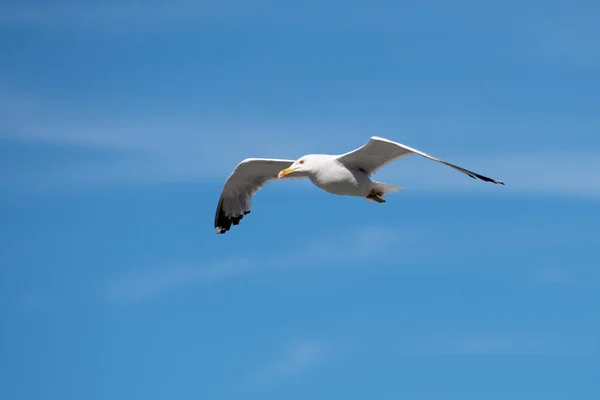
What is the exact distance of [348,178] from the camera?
61.2 ft

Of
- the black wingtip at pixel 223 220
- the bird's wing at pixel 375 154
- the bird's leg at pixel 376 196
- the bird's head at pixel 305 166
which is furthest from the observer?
the black wingtip at pixel 223 220

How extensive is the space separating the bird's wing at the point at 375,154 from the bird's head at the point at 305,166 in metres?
0.56

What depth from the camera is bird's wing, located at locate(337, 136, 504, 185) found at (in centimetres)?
1795

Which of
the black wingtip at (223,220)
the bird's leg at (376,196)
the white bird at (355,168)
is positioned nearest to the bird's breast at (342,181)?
the white bird at (355,168)

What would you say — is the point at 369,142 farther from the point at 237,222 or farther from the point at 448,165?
the point at 237,222

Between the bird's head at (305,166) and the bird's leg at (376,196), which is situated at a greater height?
the bird's head at (305,166)

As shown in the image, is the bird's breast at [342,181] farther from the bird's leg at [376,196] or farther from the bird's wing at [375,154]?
the bird's leg at [376,196]

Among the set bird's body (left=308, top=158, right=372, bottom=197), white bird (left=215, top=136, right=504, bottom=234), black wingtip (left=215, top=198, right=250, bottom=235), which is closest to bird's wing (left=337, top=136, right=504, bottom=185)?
white bird (left=215, top=136, right=504, bottom=234)

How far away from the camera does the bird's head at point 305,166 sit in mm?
18938

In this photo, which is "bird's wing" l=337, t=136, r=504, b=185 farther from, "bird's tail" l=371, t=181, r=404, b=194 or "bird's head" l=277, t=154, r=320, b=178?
"bird's head" l=277, t=154, r=320, b=178

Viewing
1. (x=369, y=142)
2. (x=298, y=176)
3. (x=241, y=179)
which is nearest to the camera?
(x=369, y=142)

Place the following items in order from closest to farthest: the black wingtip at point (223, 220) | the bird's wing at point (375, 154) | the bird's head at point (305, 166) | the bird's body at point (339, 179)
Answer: the bird's wing at point (375, 154) → the bird's body at point (339, 179) → the bird's head at point (305, 166) → the black wingtip at point (223, 220)

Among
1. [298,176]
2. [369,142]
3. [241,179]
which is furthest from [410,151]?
[241,179]

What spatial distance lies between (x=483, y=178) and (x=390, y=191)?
9.24 feet
